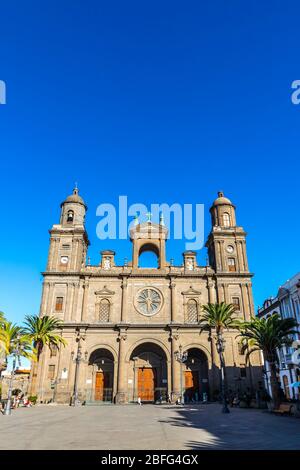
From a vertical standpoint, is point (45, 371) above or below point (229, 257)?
below

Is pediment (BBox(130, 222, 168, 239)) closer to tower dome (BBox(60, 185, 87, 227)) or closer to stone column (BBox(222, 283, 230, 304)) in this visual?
tower dome (BBox(60, 185, 87, 227))

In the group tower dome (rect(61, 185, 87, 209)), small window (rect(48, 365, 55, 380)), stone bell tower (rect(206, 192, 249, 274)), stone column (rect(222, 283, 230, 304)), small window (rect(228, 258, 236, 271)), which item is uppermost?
tower dome (rect(61, 185, 87, 209))

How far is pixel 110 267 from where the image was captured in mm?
48875

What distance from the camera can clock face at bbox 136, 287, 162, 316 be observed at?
151 ft

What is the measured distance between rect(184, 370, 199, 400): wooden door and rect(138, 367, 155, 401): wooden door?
425 cm

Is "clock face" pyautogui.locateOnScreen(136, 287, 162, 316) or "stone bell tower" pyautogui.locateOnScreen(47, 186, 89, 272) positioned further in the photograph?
"stone bell tower" pyautogui.locateOnScreen(47, 186, 89, 272)

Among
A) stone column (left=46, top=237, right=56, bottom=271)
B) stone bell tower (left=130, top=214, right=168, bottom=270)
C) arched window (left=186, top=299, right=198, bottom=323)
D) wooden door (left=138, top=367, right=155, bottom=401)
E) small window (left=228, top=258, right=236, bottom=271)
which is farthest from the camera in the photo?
stone bell tower (left=130, top=214, right=168, bottom=270)

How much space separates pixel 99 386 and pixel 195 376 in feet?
40.3

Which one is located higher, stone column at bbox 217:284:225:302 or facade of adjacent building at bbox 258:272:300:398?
stone column at bbox 217:284:225:302

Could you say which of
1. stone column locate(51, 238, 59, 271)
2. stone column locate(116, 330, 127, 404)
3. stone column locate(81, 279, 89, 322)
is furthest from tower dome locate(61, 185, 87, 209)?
stone column locate(116, 330, 127, 404)

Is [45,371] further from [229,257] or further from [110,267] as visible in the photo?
[229,257]
